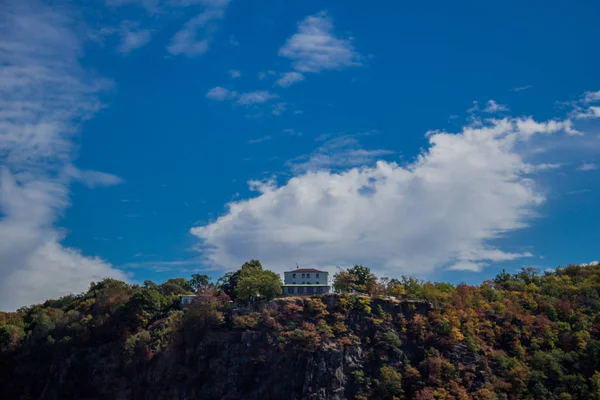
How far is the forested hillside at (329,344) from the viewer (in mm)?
65688

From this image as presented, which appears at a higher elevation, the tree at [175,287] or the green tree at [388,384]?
the tree at [175,287]

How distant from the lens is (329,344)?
220 feet

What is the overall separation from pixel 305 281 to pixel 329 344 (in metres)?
22.3

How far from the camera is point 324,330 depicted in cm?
6850

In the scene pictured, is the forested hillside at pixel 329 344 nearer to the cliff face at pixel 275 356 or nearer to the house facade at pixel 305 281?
the cliff face at pixel 275 356

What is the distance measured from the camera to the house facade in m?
86.6

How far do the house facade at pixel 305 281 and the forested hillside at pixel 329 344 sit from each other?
5946mm

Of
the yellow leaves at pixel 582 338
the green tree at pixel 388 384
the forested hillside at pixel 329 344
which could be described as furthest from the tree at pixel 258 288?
the yellow leaves at pixel 582 338

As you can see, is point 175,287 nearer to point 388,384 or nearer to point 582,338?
point 388,384

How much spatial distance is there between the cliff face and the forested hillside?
6.0 inches

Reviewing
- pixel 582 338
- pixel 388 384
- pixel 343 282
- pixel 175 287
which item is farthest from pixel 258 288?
pixel 582 338

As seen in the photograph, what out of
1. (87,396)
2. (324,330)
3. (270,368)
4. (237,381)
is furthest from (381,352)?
(87,396)

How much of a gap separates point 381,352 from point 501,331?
1802 centimetres

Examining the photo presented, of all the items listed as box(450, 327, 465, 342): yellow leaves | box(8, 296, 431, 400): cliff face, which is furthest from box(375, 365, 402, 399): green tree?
box(450, 327, 465, 342): yellow leaves
